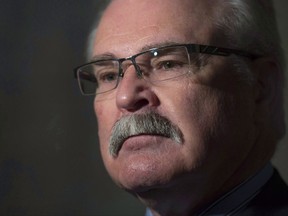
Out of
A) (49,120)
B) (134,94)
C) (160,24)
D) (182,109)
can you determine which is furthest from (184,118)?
(49,120)

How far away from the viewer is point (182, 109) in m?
1.14

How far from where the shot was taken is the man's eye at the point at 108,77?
1303 millimetres

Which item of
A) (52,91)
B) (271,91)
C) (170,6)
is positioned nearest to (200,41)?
(170,6)

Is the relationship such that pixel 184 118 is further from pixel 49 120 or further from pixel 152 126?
pixel 49 120

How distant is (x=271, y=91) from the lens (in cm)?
127

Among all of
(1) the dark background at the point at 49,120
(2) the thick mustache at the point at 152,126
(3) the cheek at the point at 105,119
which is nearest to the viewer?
(2) the thick mustache at the point at 152,126

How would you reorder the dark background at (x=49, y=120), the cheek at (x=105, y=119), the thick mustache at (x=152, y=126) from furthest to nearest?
1. the dark background at (x=49, y=120)
2. the cheek at (x=105, y=119)
3. the thick mustache at (x=152, y=126)

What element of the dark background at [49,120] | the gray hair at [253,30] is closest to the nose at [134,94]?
the gray hair at [253,30]

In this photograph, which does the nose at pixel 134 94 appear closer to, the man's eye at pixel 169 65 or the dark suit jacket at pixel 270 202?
the man's eye at pixel 169 65

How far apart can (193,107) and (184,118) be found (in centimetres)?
4

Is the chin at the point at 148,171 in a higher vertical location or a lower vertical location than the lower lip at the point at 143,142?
lower

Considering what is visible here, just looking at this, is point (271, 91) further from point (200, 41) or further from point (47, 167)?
point (47, 167)

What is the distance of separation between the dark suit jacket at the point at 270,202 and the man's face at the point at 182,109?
0.09 metres

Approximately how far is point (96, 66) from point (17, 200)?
0.62m
